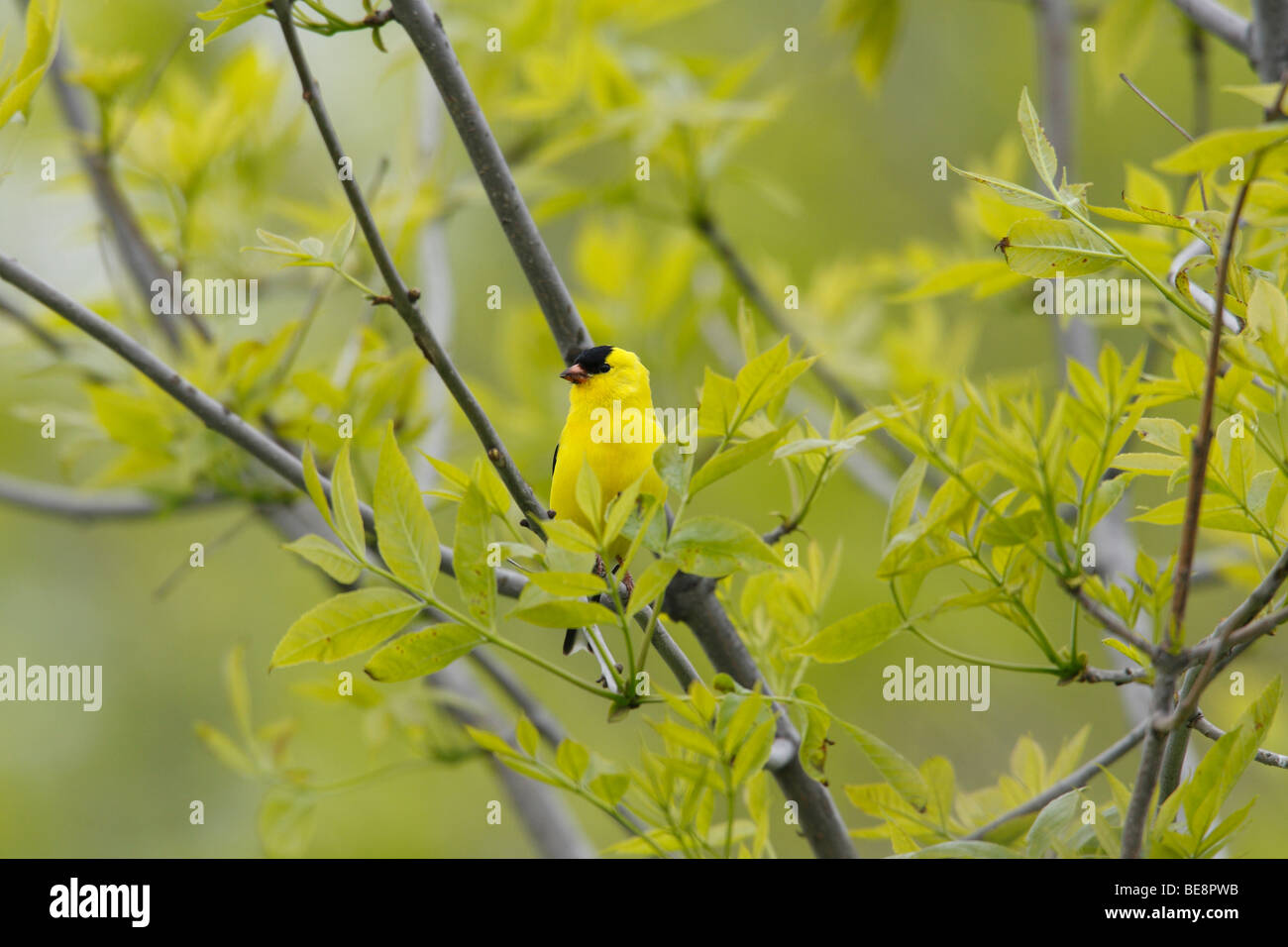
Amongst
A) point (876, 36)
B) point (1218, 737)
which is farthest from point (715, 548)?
point (876, 36)

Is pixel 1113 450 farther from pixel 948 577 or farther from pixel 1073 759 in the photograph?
pixel 948 577

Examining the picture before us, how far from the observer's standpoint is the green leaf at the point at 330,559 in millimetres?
1227

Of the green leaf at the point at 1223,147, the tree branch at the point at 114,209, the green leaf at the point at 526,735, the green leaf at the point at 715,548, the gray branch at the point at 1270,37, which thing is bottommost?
the green leaf at the point at 526,735

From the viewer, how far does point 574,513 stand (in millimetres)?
2250

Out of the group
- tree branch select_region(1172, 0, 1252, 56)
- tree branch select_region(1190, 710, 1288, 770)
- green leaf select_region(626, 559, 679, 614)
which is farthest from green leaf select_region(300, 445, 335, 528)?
tree branch select_region(1172, 0, 1252, 56)

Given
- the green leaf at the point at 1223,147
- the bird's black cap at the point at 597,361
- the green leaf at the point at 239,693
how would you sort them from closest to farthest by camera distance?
the green leaf at the point at 1223,147, the green leaf at the point at 239,693, the bird's black cap at the point at 597,361

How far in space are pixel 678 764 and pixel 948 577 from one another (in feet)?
11.0

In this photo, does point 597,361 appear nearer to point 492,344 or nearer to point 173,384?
point 173,384

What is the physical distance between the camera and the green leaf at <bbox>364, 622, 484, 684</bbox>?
119 cm

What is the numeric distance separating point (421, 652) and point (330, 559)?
5.8 inches

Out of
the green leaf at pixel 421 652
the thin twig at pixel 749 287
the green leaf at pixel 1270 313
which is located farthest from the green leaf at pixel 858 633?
the thin twig at pixel 749 287

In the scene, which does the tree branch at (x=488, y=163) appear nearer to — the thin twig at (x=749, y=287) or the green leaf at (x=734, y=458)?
the green leaf at (x=734, y=458)

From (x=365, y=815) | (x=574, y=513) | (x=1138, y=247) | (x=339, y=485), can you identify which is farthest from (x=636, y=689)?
(x=365, y=815)

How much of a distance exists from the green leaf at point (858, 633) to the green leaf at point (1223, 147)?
571 mm
